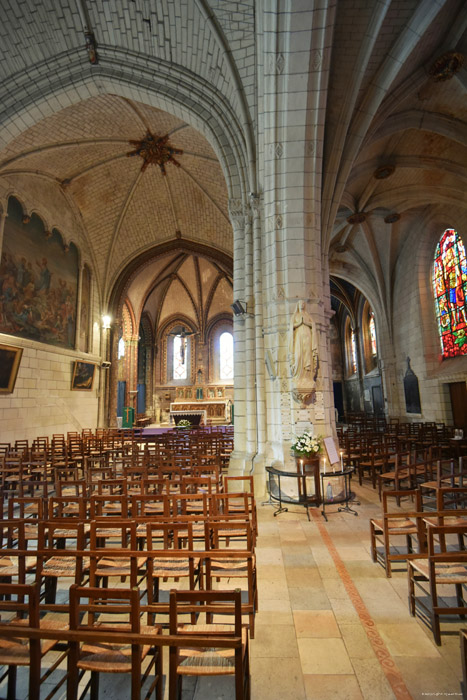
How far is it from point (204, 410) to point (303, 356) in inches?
549

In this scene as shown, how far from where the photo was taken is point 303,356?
282 inches

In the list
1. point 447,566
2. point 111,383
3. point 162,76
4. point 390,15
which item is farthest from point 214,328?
point 447,566

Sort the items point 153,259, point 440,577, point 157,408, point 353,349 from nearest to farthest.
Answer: point 440,577
point 153,259
point 353,349
point 157,408

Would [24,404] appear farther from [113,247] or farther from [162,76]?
[162,76]

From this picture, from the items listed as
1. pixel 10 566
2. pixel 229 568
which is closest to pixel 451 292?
pixel 229 568

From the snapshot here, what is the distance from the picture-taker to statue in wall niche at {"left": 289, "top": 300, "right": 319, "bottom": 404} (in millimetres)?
7156

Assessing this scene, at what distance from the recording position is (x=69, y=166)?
1417 centimetres

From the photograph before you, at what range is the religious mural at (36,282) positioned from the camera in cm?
1212

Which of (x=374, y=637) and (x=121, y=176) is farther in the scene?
(x=121, y=176)

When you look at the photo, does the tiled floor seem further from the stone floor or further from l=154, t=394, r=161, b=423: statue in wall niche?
l=154, t=394, r=161, b=423: statue in wall niche

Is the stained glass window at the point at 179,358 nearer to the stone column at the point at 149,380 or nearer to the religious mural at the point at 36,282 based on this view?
the stone column at the point at 149,380

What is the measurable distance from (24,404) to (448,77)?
1563 cm

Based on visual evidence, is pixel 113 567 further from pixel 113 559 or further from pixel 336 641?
pixel 336 641

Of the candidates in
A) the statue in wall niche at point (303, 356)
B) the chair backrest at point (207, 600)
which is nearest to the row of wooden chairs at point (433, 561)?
the chair backrest at point (207, 600)
